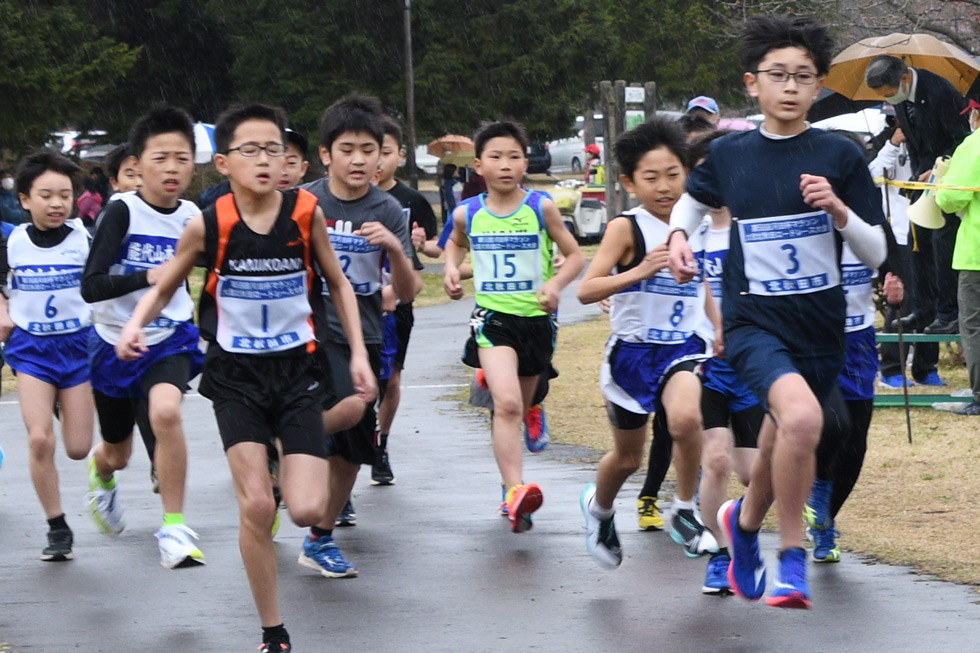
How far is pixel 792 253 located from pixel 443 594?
201 cm

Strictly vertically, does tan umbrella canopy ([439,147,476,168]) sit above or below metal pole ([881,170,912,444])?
above

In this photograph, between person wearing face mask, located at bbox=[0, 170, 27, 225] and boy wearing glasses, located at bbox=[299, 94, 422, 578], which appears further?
person wearing face mask, located at bbox=[0, 170, 27, 225]

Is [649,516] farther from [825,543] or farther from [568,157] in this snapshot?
[568,157]

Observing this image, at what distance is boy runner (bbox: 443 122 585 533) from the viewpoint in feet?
24.6

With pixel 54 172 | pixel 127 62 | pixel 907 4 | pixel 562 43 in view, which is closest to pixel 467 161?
pixel 562 43

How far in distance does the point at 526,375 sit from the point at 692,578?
174cm

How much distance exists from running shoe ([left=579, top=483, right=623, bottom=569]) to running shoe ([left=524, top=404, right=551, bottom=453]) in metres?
2.89

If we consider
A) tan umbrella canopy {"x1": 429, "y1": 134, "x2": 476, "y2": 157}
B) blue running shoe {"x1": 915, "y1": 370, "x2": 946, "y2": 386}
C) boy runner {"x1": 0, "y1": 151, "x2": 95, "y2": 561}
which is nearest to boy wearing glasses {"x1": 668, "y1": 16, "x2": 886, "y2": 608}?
boy runner {"x1": 0, "y1": 151, "x2": 95, "y2": 561}

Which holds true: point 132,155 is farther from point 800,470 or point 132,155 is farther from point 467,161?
point 467,161

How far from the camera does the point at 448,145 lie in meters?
46.9

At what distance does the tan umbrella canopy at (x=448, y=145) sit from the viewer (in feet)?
153

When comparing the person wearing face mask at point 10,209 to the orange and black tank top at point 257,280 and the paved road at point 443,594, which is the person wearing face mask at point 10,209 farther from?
the orange and black tank top at point 257,280

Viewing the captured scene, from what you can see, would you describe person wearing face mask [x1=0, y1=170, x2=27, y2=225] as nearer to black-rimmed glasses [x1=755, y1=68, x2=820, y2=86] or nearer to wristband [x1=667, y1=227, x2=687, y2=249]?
wristband [x1=667, y1=227, x2=687, y2=249]

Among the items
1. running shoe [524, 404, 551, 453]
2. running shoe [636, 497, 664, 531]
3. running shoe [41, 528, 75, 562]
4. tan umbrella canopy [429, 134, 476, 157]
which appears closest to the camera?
running shoe [41, 528, 75, 562]
